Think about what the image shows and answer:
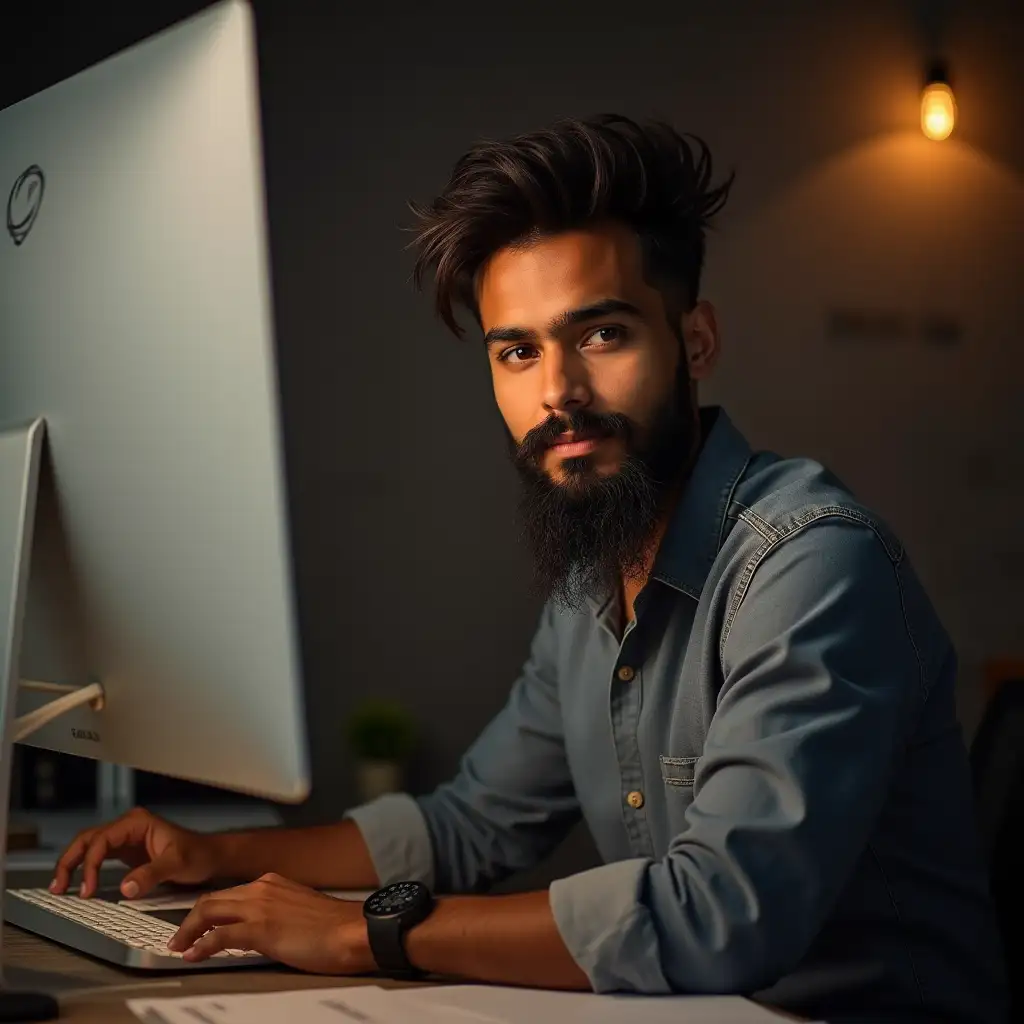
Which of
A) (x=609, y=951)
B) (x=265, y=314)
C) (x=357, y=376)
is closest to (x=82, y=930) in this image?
(x=609, y=951)

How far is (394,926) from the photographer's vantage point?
100cm

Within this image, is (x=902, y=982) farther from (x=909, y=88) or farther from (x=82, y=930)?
(x=909, y=88)

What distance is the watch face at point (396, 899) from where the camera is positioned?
1008 mm

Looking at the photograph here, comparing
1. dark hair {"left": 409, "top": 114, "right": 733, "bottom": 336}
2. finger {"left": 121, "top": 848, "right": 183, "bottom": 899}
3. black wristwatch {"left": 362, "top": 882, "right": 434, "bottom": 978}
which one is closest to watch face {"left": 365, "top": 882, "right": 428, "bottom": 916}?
black wristwatch {"left": 362, "top": 882, "right": 434, "bottom": 978}

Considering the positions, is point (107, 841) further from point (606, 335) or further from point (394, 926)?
point (606, 335)

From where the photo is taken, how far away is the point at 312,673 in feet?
10.2

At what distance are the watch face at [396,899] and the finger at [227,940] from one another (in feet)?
0.28

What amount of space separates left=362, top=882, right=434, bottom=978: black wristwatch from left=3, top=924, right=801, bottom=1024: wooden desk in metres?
0.01

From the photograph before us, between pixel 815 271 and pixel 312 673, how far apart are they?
1513mm

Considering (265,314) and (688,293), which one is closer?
(265,314)

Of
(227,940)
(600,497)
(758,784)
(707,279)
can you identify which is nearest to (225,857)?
(227,940)

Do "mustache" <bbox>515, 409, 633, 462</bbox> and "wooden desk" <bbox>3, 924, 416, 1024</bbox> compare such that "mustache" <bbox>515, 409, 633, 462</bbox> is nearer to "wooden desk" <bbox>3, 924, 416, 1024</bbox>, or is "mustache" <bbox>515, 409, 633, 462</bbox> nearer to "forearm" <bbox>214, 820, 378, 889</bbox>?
"forearm" <bbox>214, 820, 378, 889</bbox>

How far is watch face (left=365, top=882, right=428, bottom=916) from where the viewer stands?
1008mm

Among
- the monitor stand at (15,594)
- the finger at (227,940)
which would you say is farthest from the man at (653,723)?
the monitor stand at (15,594)
